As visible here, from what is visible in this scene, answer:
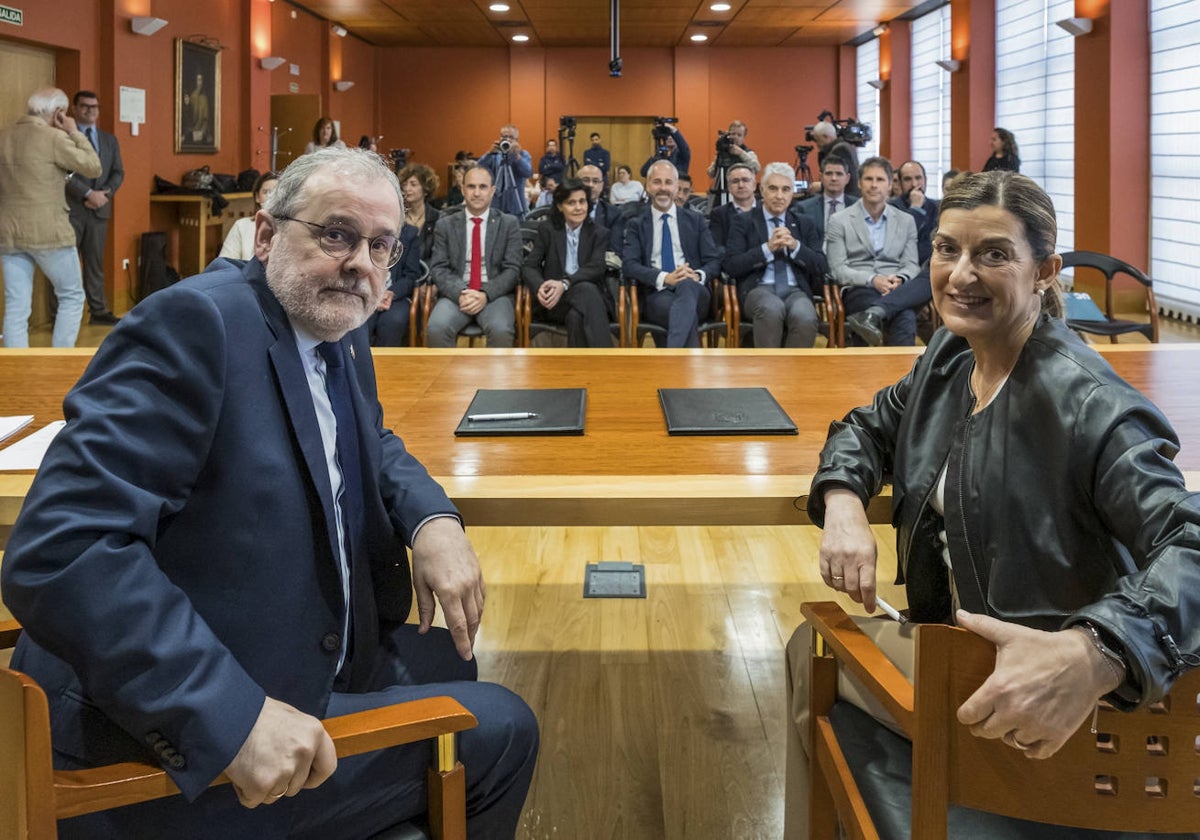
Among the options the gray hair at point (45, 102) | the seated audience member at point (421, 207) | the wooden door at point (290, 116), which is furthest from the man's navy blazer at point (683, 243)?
the wooden door at point (290, 116)

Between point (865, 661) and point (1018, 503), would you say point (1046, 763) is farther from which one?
point (1018, 503)

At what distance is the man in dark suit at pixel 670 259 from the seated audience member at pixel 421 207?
1057 mm

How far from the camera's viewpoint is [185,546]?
1.35 metres

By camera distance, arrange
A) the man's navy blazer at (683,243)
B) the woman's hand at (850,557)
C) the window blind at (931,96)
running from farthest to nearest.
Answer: the window blind at (931,96), the man's navy blazer at (683,243), the woman's hand at (850,557)

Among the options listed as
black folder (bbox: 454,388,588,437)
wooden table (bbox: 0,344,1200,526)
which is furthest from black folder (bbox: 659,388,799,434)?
black folder (bbox: 454,388,588,437)

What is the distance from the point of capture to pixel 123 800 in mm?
1122

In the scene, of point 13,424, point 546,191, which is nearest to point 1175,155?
point 546,191

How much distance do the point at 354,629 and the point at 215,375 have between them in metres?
0.40

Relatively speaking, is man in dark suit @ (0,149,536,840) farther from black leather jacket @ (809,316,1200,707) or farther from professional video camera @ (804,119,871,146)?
professional video camera @ (804,119,871,146)

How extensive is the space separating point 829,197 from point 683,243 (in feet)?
A: 3.56

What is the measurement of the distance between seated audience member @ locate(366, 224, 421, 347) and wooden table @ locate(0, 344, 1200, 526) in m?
2.65

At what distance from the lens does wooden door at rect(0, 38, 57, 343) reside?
28.6 ft

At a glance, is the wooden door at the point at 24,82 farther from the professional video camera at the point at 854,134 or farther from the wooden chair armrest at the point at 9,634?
the wooden chair armrest at the point at 9,634

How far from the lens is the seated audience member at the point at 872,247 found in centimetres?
584
